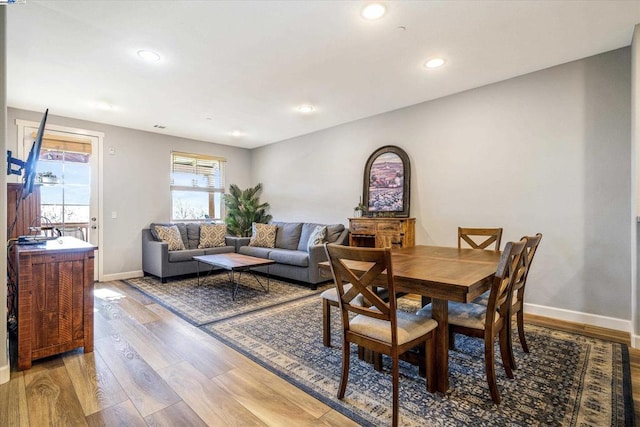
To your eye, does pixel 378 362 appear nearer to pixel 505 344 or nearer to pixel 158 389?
pixel 505 344

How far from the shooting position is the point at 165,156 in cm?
564

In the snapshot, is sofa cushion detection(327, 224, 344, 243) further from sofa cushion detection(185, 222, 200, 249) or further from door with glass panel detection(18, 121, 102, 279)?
door with glass panel detection(18, 121, 102, 279)

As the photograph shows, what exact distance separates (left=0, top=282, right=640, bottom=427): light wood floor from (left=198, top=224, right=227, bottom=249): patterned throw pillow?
280 cm

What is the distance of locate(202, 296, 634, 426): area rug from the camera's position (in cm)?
164

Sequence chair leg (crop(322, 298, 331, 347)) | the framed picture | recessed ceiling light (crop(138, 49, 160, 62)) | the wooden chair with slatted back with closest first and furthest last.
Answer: the wooden chair with slatted back → chair leg (crop(322, 298, 331, 347)) → recessed ceiling light (crop(138, 49, 160, 62)) → the framed picture

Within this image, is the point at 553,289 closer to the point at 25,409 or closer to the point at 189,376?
the point at 189,376

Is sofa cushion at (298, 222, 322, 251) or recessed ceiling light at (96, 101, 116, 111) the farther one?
sofa cushion at (298, 222, 322, 251)

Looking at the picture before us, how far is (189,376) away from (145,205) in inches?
166

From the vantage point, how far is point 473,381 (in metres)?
1.97

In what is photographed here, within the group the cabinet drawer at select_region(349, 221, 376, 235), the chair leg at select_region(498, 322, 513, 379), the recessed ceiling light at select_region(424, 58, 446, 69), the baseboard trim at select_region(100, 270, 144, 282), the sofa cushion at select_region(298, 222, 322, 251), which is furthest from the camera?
the sofa cushion at select_region(298, 222, 322, 251)

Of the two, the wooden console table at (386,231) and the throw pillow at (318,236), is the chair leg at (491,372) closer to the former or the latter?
the wooden console table at (386,231)

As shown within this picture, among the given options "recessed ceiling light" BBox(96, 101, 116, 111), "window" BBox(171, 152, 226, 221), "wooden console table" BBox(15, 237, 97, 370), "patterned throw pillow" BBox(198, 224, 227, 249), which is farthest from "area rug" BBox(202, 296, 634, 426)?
"window" BBox(171, 152, 226, 221)

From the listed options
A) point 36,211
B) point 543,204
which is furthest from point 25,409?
point 543,204

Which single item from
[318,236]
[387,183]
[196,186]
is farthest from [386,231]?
[196,186]
